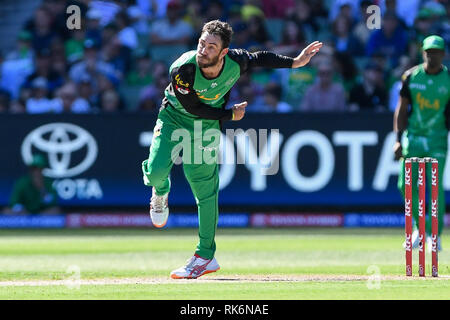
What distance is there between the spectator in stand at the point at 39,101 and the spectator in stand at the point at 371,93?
452cm

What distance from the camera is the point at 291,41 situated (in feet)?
54.3

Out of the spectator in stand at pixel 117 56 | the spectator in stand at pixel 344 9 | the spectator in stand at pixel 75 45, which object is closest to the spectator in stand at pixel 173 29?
the spectator in stand at pixel 117 56

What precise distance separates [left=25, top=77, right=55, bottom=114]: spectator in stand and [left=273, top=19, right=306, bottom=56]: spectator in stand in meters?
3.54

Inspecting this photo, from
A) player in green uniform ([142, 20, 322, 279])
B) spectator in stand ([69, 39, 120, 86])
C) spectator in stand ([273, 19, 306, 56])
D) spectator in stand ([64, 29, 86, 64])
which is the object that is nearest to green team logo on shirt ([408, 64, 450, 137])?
player in green uniform ([142, 20, 322, 279])

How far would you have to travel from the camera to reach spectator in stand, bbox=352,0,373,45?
54.9ft

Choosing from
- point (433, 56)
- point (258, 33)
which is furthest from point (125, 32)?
point (433, 56)

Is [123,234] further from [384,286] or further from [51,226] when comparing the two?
[384,286]

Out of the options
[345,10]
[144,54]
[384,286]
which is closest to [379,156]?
[345,10]

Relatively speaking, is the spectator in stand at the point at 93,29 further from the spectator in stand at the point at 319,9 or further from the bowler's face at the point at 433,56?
the bowler's face at the point at 433,56

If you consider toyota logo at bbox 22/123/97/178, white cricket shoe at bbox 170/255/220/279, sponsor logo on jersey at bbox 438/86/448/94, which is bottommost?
white cricket shoe at bbox 170/255/220/279

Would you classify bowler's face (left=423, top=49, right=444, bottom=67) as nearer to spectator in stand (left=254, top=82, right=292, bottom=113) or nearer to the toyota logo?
spectator in stand (left=254, top=82, right=292, bottom=113)

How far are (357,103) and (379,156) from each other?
3.44ft

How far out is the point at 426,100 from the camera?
10.6 m
